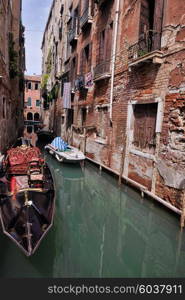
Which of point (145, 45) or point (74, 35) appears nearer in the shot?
point (145, 45)

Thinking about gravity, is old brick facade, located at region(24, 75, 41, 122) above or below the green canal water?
above

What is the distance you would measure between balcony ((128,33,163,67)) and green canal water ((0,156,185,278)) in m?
3.70

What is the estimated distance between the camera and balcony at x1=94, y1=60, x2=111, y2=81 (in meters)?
8.69

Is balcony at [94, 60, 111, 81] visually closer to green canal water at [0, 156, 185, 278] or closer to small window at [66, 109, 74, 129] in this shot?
green canal water at [0, 156, 185, 278]

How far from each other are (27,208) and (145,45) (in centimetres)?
564

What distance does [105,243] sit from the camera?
413 cm

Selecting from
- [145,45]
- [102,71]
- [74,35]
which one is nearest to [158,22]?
[145,45]

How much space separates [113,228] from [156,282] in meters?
1.70

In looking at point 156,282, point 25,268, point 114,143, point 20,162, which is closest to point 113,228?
point 156,282

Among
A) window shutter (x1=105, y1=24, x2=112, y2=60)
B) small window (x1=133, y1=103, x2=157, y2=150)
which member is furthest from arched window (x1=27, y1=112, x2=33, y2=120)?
small window (x1=133, y1=103, x2=157, y2=150)

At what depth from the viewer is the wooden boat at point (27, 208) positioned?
306 cm

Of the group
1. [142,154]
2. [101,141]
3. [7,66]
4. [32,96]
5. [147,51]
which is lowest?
[142,154]

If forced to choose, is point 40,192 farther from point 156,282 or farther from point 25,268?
point 156,282

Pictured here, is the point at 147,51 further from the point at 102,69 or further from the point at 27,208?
the point at 27,208
